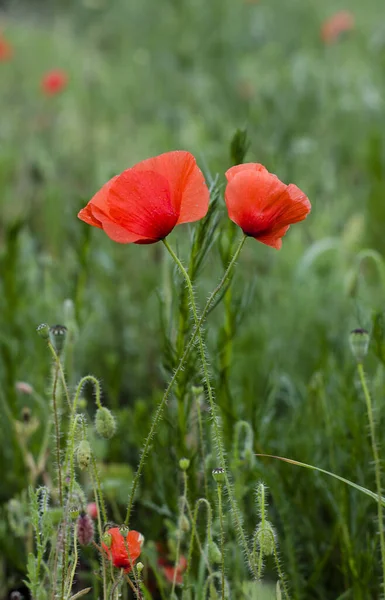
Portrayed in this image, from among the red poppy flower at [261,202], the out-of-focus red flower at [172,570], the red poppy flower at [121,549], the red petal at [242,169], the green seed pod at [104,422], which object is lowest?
the red poppy flower at [121,549]

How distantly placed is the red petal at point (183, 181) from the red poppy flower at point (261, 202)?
4cm

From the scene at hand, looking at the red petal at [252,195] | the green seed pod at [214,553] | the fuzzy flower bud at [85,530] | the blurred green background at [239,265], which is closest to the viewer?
the red petal at [252,195]

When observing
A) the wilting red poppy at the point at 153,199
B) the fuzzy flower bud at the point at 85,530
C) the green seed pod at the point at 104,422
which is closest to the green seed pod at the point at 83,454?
the green seed pod at the point at 104,422

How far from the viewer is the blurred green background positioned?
4.81 feet

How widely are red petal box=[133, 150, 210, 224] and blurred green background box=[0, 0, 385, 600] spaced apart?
24cm

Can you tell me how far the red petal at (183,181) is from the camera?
973 millimetres

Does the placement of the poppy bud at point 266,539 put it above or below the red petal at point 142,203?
below

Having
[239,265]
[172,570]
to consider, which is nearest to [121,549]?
[172,570]

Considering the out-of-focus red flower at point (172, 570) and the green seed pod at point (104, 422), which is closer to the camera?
the green seed pod at point (104, 422)

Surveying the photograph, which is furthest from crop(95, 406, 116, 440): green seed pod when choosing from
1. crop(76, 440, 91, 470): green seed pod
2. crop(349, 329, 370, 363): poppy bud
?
crop(349, 329, 370, 363): poppy bud

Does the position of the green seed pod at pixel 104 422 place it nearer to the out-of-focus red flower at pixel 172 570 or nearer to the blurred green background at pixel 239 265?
the blurred green background at pixel 239 265

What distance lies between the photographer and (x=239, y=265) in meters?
2.51

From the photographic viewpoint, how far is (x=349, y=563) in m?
1.22

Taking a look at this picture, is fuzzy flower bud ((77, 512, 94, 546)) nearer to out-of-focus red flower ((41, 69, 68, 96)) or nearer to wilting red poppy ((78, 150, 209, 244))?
wilting red poppy ((78, 150, 209, 244))
